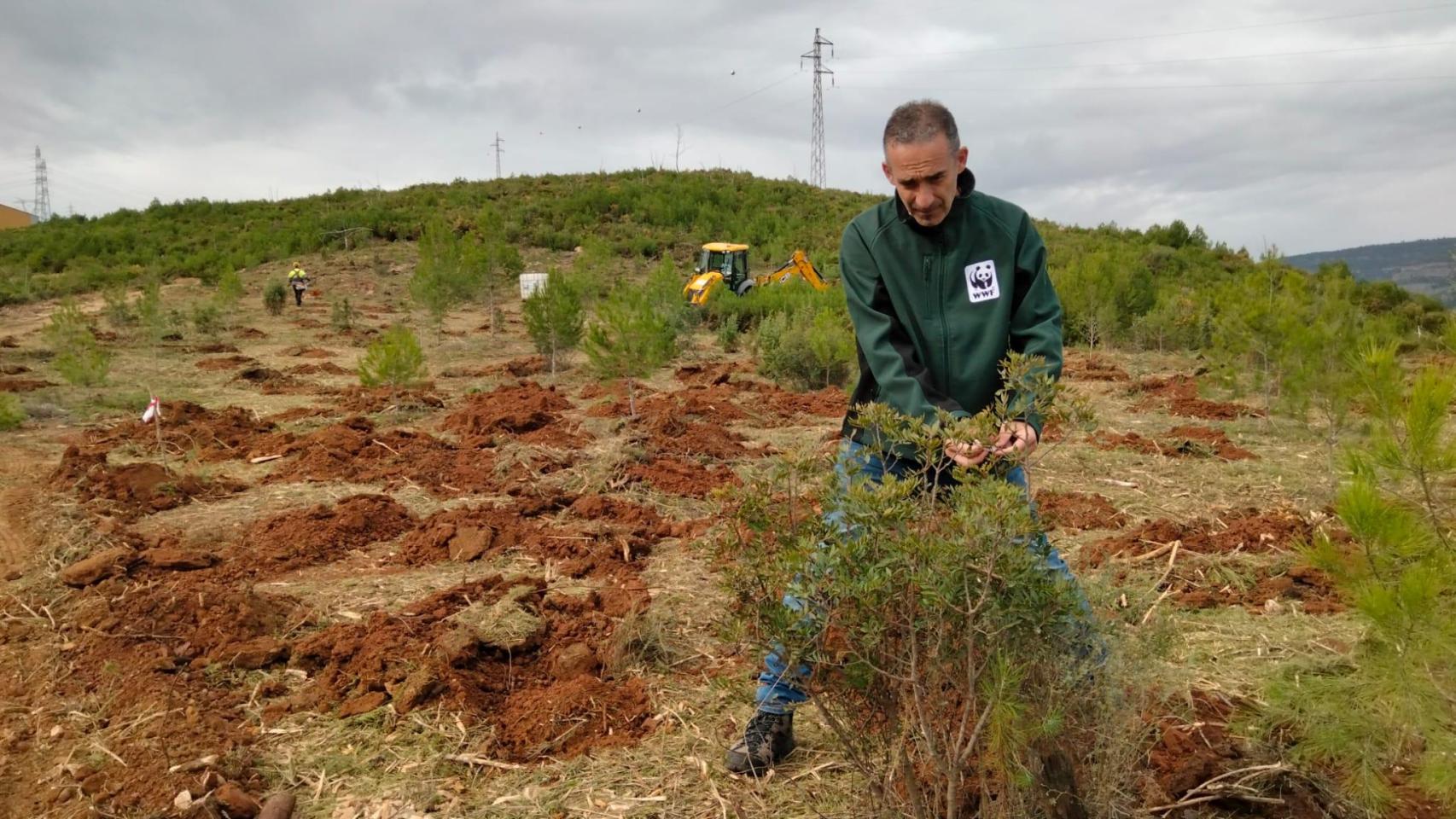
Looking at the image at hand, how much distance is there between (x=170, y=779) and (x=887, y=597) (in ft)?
8.06

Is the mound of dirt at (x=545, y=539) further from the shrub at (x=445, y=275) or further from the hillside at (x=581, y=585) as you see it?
the shrub at (x=445, y=275)

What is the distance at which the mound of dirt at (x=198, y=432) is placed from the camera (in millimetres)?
7934

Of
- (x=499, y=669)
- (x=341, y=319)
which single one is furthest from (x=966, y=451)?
(x=341, y=319)

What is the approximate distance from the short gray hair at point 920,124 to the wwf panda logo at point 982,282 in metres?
0.32

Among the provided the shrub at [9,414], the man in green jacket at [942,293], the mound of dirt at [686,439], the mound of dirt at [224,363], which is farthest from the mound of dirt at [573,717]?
the mound of dirt at [224,363]

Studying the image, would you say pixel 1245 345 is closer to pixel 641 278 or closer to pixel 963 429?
pixel 963 429

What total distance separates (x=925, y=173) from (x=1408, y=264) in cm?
1069

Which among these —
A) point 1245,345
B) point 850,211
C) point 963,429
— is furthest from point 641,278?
point 963,429

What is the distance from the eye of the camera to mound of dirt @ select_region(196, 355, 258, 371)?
13086mm

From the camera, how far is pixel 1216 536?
512 centimetres

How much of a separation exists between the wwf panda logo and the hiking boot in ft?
4.52

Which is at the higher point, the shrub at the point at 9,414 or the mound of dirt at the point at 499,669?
the shrub at the point at 9,414

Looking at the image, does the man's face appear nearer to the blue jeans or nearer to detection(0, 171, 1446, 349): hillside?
the blue jeans

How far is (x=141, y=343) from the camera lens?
15.7m
